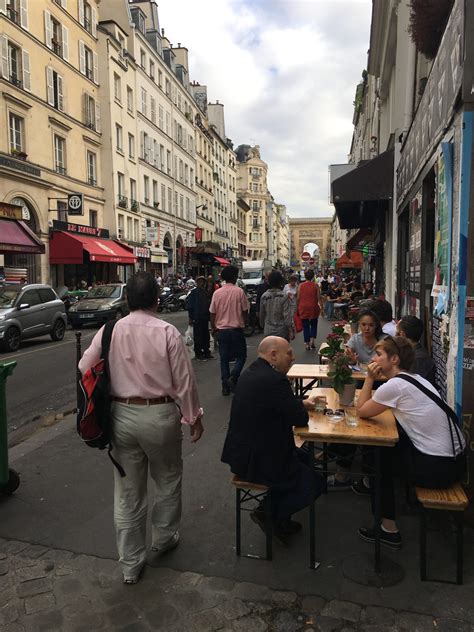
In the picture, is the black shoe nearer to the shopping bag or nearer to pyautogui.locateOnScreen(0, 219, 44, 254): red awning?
the shopping bag

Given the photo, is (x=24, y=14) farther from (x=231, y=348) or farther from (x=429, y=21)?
(x=429, y=21)

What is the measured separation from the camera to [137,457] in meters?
3.07

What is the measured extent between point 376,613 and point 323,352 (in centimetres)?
194

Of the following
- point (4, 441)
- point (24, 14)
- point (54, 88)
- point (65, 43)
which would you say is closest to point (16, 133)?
point (54, 88)

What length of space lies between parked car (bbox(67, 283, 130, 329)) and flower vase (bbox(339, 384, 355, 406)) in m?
13.3

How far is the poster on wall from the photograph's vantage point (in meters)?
3.48

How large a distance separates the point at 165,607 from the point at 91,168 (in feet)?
93.9

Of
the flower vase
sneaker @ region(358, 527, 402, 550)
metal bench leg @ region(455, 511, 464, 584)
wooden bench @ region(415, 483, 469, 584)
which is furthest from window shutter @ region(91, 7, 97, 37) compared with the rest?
metal bench leg @ region(455, 511, 464, 584)

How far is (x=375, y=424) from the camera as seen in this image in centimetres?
337

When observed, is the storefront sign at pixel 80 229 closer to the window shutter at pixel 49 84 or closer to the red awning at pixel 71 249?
the red awning at pixel 71 249

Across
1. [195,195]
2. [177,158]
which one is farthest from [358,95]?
[195,195]

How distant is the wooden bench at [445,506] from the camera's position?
9.44 ft

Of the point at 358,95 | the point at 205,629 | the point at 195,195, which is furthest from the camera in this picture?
the point at 195,195

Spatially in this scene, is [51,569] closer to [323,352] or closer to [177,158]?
[323,352]
